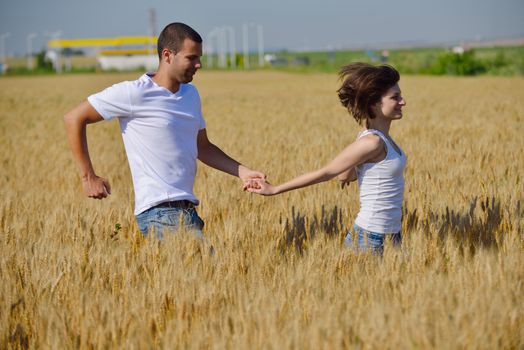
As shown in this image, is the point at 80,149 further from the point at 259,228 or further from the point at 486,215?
the point at 486,215

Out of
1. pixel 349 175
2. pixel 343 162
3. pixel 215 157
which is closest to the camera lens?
pixel 343 162

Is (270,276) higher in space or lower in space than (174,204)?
lower

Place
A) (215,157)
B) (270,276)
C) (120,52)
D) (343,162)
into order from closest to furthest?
(270,276) → (343,162) → (215,157) → (120,52)

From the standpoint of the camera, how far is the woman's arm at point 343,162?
353 cm

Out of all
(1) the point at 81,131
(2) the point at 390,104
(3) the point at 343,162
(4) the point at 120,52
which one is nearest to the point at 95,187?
(1) the point at 81,131

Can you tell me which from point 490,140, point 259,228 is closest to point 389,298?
point 259,228

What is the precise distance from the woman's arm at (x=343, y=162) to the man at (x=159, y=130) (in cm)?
34

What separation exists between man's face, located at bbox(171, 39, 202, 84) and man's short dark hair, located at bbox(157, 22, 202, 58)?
0.02 meters

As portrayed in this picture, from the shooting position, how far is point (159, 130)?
373 centimetres

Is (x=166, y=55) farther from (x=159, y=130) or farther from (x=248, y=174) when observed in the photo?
(x=248, y=174)

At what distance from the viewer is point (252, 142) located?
927 cm

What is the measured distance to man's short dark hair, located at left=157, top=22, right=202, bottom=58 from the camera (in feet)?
11.9

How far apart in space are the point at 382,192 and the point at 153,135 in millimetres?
1123

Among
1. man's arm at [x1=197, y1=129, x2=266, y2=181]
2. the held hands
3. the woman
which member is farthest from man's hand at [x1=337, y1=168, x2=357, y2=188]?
man's arm at [x1=197, y1=129, x2=266, y2=181]
